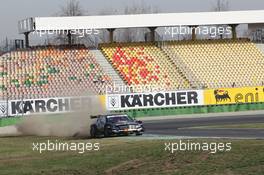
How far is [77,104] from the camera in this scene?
149 feet

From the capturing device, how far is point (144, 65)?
61.2 m

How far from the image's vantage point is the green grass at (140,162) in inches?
666

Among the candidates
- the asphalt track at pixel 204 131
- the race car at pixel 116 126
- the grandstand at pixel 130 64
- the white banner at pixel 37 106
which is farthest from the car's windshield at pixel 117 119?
the grandstand at pixel 130 64

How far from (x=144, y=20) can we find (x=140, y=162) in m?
45.7

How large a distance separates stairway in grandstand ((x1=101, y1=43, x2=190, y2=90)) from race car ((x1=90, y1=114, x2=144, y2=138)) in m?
25.3

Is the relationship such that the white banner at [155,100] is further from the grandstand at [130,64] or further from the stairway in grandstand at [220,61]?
the stairway in grandstand at [220,61]

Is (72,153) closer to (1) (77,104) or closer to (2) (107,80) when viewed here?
(1) (77,104)

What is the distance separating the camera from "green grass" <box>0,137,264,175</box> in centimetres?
1692

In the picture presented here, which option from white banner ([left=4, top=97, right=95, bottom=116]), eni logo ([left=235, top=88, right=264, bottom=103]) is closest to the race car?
white banner ([left=4, top=97, right=95, bottom=116])

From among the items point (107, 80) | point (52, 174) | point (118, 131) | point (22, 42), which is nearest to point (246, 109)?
point (107, 80)

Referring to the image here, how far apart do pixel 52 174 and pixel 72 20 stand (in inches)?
1764
